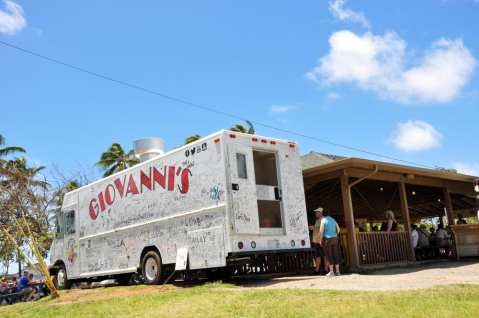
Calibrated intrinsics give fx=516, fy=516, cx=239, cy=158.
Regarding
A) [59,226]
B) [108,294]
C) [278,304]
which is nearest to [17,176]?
[59,226]

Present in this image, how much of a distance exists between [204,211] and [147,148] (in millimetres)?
4247

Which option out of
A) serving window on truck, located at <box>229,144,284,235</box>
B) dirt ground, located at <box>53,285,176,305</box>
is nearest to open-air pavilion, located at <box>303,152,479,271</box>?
serving window on truck, located at <box>229,144,284,235</box>

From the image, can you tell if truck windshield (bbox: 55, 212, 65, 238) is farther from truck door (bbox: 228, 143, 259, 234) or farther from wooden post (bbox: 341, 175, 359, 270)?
wooden post (bbox: 341, 175, 359, 270)

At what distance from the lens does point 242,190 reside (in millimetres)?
10227

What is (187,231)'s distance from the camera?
1072 cm

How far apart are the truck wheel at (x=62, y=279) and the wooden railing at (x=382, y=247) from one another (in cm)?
830

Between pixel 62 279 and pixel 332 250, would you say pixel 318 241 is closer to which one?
pixel 332 250

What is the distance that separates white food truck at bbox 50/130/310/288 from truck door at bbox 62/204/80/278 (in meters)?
0.69

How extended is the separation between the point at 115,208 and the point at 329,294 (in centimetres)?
698

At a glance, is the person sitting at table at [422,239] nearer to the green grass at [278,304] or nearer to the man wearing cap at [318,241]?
the man wearing cap at [318,241]

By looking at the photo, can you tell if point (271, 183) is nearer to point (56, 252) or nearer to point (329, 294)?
point (329, 294)

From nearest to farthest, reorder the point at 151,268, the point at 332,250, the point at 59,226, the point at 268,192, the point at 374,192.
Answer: the point at 268,192, the point at 332,250, the point at 151,268, the point at 59,226, the point at 374,192

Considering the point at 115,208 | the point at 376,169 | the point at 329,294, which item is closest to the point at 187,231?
the point at 115,208

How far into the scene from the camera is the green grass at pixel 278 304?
20.1 ft
